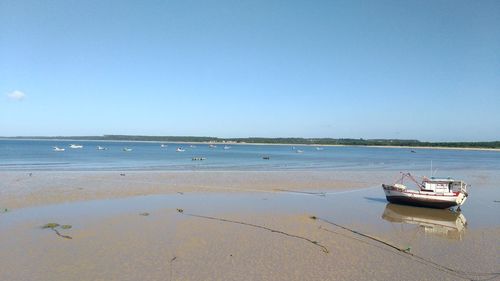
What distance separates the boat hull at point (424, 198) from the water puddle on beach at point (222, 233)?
1.49 feet

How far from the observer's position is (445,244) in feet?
47.7

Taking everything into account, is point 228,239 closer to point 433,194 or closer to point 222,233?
point 222,233

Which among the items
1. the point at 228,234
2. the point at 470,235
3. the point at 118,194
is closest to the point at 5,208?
the point at 118,194

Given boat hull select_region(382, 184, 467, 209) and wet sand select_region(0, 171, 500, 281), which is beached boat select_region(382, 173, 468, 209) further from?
wet sand select_region(0, 171, 500, 281)

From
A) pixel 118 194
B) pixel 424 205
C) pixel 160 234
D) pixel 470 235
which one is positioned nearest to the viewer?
pixel 160 234

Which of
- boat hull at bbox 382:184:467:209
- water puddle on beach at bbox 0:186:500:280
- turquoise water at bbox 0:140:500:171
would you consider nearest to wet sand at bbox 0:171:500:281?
water puddle on beach at bbox 0:186:500:280

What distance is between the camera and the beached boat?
70.9ft

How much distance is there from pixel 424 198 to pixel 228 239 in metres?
12.8

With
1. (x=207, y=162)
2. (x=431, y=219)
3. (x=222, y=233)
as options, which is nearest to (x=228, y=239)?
(x=222, y=233)

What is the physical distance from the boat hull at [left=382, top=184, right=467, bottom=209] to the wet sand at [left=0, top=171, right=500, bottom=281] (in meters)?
1.07

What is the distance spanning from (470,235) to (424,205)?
652cm

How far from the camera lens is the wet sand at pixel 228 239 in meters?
11.1

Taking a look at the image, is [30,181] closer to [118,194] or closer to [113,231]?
[118,194]

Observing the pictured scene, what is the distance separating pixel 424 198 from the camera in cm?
2220
